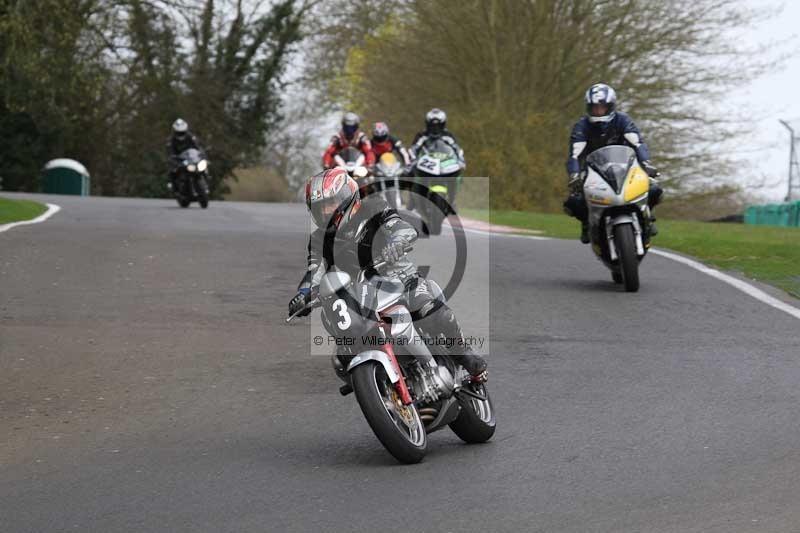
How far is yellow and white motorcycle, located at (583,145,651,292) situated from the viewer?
13562mm

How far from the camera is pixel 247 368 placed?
31.9 feet

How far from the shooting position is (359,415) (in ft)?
26.8

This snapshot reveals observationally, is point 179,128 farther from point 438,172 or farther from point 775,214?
point 775,214

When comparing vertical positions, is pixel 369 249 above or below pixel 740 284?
above

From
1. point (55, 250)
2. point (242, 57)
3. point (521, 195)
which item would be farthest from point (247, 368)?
point (242, 57)

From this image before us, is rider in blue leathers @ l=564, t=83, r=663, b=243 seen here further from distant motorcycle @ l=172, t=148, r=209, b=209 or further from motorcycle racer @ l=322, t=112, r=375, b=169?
distant motorcycle @ l=172, t=148, r=209, b=209

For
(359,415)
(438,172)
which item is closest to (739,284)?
(438,172)

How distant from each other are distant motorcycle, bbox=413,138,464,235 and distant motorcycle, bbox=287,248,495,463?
12.8 meters

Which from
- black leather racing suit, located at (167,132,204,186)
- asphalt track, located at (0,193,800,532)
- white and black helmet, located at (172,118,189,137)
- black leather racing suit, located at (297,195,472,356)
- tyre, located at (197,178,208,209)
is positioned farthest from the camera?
black leather racing suit, located at (167,132,204,186)

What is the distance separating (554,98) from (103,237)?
24.3 metres

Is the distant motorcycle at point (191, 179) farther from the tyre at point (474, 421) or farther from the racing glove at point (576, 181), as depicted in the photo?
the tyre at point (474, 421)

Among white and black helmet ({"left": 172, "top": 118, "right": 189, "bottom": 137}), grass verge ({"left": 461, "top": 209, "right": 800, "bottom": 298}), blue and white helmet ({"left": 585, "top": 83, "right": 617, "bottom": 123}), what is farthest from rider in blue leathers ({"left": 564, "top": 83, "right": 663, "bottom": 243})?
white and black helmet ({"left": 172, "top": 118, "right": 189, "bottom": 137})

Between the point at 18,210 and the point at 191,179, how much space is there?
4.75m

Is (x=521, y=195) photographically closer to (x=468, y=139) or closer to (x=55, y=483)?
(x=468, y=139)
